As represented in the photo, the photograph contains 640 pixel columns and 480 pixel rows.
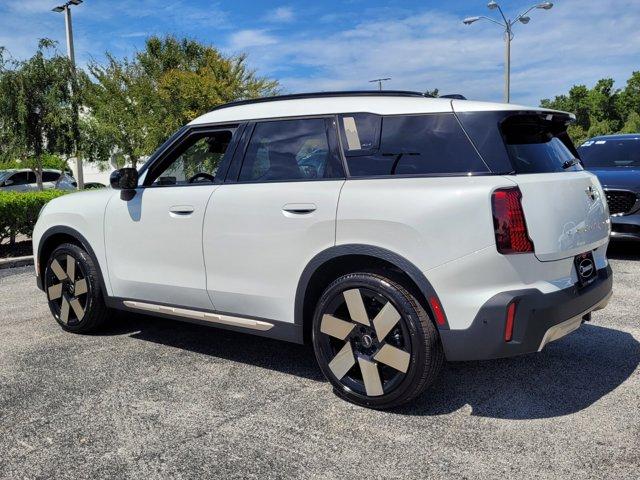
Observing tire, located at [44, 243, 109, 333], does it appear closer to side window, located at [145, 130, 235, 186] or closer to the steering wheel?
side window, located at [145, 130, 235, 186]

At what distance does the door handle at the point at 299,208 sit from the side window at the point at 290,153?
0.20 metres

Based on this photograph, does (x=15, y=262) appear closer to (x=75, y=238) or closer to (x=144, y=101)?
(x=75, y=238)

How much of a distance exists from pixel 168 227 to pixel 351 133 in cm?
146

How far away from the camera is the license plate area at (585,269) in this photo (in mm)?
3207

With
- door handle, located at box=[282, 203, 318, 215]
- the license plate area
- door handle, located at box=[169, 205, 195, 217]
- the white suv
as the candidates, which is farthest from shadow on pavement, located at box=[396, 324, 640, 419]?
door handle, located at box=[169, 205, 195, 217]

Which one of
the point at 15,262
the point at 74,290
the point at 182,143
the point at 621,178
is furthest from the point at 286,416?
the point at 15,262

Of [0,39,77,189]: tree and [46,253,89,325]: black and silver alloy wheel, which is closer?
[46,253,89,325]: black and silver alloy wheel

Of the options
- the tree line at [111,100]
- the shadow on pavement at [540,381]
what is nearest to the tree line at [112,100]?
the tree line at [111,100]

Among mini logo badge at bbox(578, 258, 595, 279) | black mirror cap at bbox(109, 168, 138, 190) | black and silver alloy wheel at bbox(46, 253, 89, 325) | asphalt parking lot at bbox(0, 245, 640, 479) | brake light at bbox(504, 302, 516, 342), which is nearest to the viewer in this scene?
asphalt parking lot at bbox(0, 245, 640, 479)

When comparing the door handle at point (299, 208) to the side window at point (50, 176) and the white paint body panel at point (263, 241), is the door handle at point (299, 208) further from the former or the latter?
the side window at point (50, 176)

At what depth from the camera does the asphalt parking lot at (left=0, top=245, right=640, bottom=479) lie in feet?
9.04

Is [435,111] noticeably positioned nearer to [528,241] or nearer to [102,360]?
[528,241]

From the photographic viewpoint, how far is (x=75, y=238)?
488 cm

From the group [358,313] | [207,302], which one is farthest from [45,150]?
[358,313]
